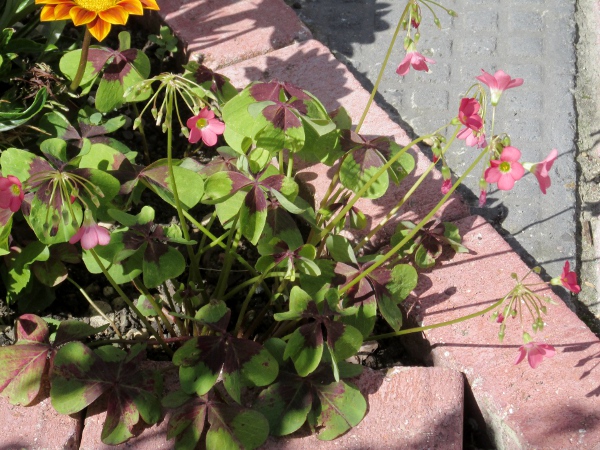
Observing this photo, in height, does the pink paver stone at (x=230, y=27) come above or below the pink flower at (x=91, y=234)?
below

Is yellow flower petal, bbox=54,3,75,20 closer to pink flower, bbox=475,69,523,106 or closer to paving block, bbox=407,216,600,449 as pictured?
pink flower, bbox=475,69,523,106

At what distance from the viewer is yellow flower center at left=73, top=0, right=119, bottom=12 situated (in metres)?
2.34

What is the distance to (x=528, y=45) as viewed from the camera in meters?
3.60

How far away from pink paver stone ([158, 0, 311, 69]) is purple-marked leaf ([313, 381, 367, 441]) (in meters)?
1.47

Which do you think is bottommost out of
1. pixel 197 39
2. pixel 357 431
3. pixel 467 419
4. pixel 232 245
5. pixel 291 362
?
pixel 467 419

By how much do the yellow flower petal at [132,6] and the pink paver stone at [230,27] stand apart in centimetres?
79

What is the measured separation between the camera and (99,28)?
231 cm

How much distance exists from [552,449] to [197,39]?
2022mm

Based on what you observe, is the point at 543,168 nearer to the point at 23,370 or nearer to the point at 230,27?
the point at 23,370

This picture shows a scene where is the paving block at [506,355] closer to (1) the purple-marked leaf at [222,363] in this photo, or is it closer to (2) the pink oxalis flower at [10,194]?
(1) the purple-marked leaf at [222,363]

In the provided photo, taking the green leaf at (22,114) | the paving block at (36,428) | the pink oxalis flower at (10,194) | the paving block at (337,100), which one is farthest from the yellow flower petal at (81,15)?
the paving block at (36,428)

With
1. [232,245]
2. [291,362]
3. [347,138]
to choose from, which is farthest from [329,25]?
[291,362]

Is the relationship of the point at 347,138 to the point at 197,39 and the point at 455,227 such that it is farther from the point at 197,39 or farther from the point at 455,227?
the point at 197,39

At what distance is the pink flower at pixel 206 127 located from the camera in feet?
6.63
